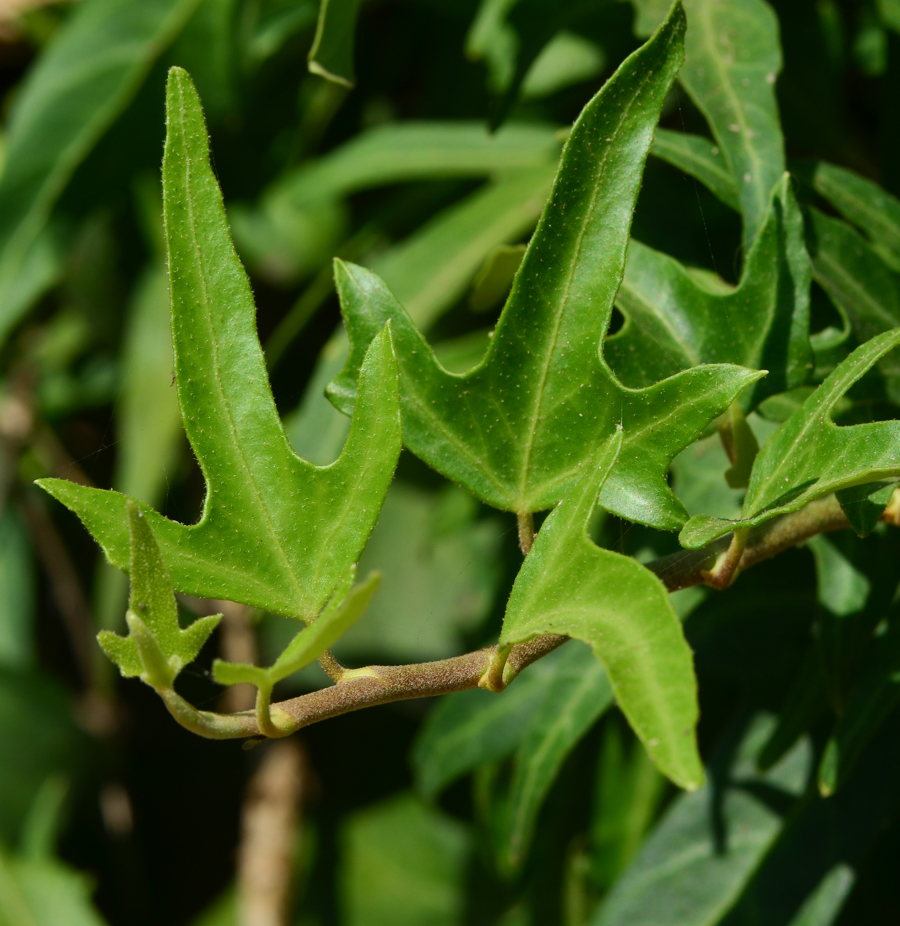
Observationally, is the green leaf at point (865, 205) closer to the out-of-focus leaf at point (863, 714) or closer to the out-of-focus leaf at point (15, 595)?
the out-of-focus leaf at point (863, 714)

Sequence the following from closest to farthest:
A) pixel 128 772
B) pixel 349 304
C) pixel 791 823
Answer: pixel 349 304
pixel 791 823
pixel 128 772

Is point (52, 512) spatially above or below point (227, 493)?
below

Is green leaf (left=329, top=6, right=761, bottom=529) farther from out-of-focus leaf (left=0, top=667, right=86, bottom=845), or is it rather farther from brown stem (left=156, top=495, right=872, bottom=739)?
out-of-focus leaf (left=0, top=667, right=86, bottom=845)

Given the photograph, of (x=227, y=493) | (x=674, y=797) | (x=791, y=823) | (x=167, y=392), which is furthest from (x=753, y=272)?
(x=167, y=392)

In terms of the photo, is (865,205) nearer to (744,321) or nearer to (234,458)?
(744,321)

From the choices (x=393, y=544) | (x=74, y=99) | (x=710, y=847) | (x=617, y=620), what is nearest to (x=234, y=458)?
(x=617, y=620)

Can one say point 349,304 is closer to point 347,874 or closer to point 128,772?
point 347,874

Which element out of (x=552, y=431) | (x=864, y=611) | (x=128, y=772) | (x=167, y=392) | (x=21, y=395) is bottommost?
(x=128, y=772)
